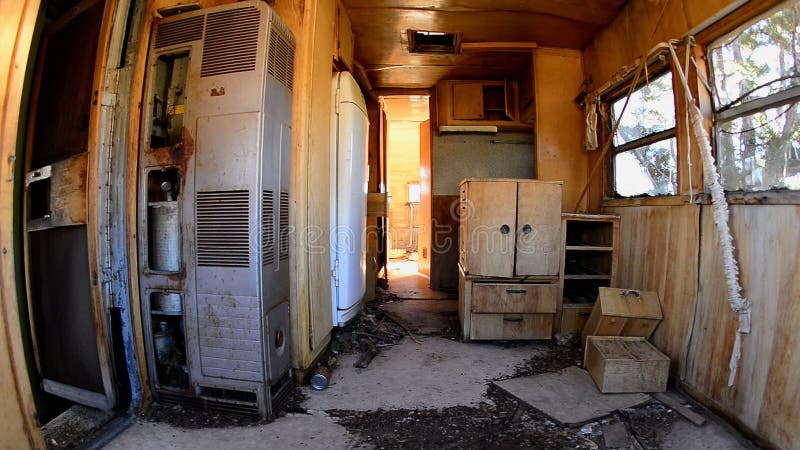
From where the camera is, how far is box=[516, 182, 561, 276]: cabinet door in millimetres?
2799

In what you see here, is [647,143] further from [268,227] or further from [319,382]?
[319,382]

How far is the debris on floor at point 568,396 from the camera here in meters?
1.85

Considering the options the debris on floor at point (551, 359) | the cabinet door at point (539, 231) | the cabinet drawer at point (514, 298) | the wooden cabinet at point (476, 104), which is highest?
the wooden cabinet at point (476, 104)

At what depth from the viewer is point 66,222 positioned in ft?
6.11

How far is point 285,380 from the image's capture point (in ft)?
6.64

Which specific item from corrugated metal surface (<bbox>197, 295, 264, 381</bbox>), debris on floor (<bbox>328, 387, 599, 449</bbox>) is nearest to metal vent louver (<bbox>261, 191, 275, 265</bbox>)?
corrugated metal surface (<bbox>197, 295, 264, 381</bbox>)

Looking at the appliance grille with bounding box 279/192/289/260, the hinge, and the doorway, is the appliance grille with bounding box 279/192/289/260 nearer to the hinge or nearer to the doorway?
the hinge

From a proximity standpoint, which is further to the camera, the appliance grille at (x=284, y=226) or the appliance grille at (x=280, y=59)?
the appliance grille at (x=284, y=226)

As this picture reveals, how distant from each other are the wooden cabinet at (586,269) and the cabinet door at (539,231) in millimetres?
83

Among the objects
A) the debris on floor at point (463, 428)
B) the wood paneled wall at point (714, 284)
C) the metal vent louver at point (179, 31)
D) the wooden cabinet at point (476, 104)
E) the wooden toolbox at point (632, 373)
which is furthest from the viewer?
the wooden cabinet at point (476, 104)

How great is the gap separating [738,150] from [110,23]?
333 cm

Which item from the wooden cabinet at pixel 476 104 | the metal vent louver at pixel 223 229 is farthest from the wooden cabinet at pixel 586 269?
the metal vent louver at pixel 223 229

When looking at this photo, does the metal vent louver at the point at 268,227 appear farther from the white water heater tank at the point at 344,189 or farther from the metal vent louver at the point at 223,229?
the white water heater tank at the point at 344,189

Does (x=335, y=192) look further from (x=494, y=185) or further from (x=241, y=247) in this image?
(x=494, y=185)
